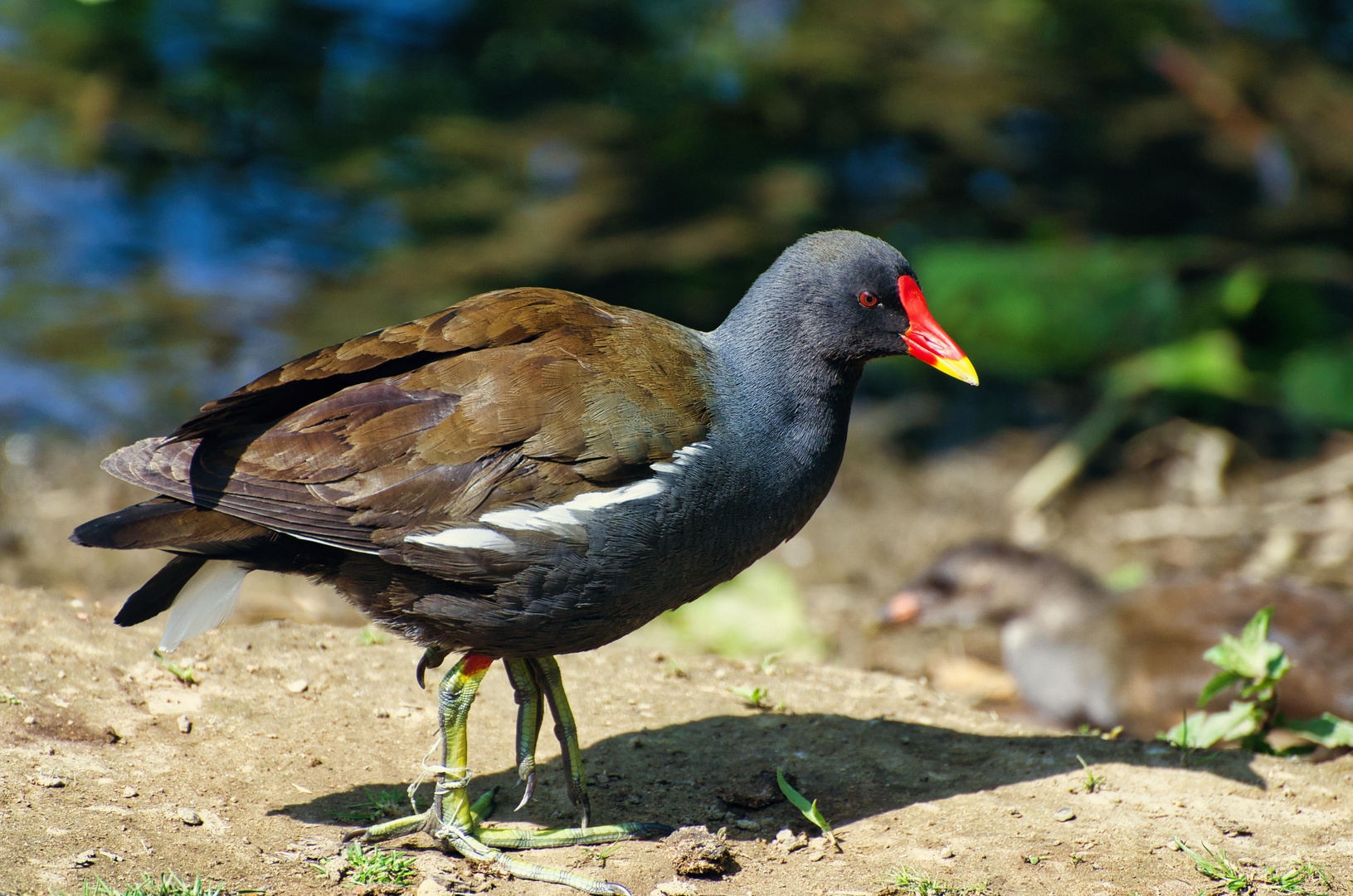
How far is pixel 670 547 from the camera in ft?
10.2

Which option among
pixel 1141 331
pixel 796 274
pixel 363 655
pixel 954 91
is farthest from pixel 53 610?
pixel 954 91

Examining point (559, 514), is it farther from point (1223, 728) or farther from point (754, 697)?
point (1223, 728)

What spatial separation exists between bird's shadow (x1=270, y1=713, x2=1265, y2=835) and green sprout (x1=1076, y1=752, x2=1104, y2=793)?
0.25 feet

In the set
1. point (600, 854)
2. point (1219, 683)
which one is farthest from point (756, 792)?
point (1219, 683)

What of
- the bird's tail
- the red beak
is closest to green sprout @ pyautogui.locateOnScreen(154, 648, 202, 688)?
the bird's tail

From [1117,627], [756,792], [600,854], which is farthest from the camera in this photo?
[1117,627]

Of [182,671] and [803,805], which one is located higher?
[182,671]

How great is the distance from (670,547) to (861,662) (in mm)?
3162

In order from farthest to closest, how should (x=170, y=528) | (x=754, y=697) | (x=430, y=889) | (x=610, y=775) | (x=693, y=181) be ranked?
(x=693, y=181) < (x=754, y=697) < (x=610, y=775) < (x=170, y=528) < (x=430, y=889)

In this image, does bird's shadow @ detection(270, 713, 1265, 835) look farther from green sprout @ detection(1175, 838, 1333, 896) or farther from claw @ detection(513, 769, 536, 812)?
green sprout @ detection(1175, 838, 1333, 896)

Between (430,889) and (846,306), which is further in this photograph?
(846,306)

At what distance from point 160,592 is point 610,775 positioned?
4.68 ft

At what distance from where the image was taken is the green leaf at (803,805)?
3422mm

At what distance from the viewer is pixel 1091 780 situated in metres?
3.74
